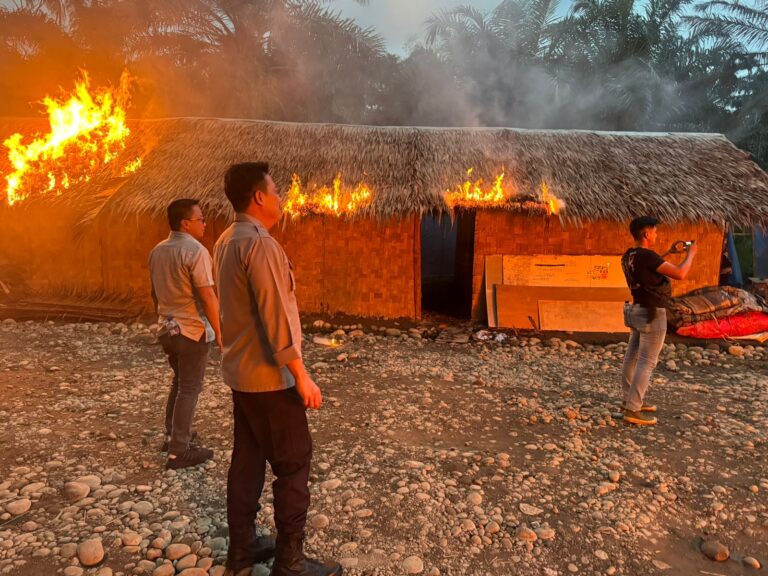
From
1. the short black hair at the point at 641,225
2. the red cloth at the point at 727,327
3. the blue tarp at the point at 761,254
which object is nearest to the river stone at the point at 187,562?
the short black hair at the point at 641,225

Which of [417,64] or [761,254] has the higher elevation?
[417,64]

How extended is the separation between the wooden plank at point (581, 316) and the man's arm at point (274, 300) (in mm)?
6598

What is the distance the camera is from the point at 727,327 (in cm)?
757

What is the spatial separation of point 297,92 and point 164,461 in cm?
1570

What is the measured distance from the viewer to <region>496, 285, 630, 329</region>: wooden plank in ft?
26.7

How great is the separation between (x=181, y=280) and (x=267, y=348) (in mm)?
1449

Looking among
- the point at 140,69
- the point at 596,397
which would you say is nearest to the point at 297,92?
the point at 140,69

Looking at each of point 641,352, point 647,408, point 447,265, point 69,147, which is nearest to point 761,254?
point 447,265

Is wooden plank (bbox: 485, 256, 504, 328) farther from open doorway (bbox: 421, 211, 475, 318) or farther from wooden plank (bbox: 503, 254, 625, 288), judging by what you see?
open doorway (bbox: 421, 211, 475, 318)

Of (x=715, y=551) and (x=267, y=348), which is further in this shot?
(x=715, y=551)

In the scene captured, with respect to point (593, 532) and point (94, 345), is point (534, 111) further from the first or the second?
point (593, 532)

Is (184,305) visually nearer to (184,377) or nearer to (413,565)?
(184,377)

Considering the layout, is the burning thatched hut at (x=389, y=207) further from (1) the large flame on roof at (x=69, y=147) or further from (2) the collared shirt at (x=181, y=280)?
(2) the collared shirt at (x=181, y=280)

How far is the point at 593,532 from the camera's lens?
2951 millimetres
